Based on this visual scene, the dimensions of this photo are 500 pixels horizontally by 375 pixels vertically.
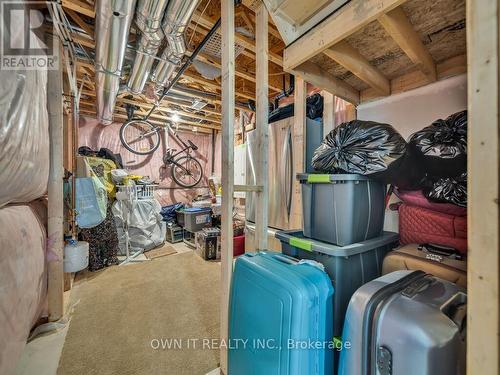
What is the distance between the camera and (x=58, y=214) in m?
1.92

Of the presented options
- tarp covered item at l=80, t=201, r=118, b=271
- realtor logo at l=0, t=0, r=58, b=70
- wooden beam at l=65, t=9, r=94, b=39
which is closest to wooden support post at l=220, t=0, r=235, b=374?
realtor logo at l=0, t=0, r=58, b=70

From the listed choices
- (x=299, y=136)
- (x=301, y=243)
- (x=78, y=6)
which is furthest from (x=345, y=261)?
(x=78, y=6)

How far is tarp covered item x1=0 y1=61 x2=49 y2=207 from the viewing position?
2.99ft

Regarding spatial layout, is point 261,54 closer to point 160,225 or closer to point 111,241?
point 111,241

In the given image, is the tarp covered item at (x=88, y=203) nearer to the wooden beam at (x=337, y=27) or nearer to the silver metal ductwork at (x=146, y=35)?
the silver metal ductwork at (x=146, y=35)

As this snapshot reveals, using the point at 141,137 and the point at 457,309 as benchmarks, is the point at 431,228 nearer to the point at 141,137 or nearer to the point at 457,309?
the point at 457,309

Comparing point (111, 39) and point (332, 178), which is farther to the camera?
point (111, 39)

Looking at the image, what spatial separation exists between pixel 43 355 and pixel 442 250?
8.75 feet

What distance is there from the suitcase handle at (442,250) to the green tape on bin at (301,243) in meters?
0.54

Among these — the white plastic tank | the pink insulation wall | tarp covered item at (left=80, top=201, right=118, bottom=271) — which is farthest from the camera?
the pink insulation wall

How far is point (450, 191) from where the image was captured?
0.96m

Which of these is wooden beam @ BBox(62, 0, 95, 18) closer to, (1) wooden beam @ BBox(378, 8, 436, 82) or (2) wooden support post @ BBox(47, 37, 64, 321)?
(2) wooden support post @ BBox(47, 37, 64, 321)

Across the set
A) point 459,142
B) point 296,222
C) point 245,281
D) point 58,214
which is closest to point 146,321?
point 58,214

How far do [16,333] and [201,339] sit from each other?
1.15 m
